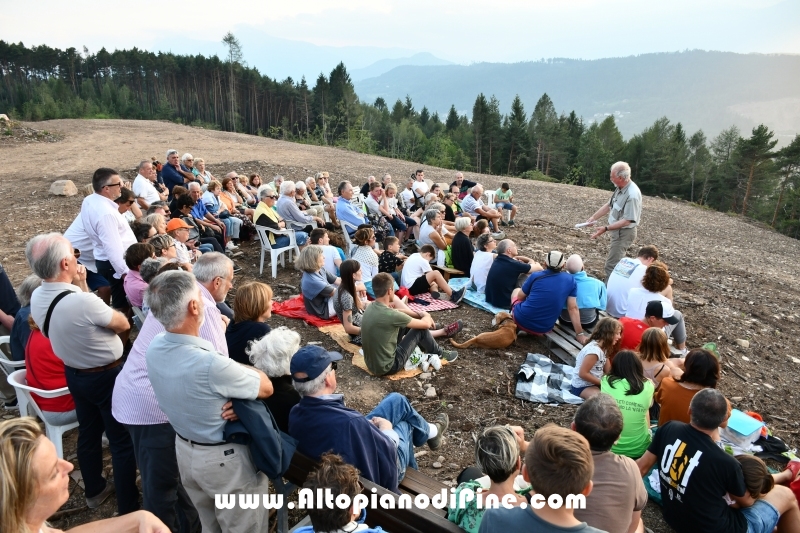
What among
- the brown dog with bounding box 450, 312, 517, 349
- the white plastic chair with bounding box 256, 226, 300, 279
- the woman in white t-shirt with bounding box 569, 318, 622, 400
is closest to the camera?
the woman in white t-shirt with bounding box 569, 318, 622, 400

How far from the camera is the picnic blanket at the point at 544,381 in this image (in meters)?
4.82

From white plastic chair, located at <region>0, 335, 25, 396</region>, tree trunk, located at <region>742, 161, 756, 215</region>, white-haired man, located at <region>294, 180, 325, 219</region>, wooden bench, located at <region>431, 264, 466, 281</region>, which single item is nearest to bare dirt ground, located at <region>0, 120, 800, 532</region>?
white plastic chair, located at <region>0, 335, 25, 396</region>

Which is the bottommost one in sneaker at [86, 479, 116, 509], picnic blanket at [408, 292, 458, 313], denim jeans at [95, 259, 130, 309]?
sneaker at [86, 479, 116, 509]

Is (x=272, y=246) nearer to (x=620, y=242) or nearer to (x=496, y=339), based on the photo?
(x=496, y=339)

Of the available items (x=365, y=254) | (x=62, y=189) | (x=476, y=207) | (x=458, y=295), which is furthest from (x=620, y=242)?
(x=62, y=189)

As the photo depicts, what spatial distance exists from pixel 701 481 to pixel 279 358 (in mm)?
2792

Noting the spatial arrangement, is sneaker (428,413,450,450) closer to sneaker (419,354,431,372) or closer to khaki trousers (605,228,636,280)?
sneaker (419,354,431,372)

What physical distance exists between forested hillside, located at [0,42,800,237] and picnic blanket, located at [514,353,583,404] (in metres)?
43.9

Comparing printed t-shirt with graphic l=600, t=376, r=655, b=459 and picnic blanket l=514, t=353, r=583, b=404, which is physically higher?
printed t-shirt with graphic l=600, t=376, r=655, b=459

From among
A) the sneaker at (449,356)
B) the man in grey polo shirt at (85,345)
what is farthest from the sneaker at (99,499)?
the sneaker at (449,356)

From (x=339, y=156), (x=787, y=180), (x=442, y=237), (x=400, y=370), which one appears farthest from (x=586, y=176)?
(x=400, y=370)

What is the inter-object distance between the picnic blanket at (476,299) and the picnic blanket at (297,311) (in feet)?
7.09

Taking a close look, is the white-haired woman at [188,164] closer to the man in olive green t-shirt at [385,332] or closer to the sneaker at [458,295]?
the sneaker at [458,295]

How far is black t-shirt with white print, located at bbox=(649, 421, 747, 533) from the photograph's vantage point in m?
2.91
